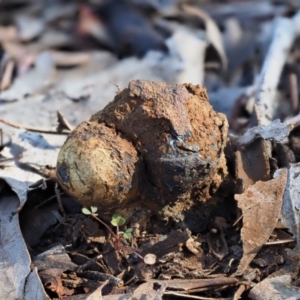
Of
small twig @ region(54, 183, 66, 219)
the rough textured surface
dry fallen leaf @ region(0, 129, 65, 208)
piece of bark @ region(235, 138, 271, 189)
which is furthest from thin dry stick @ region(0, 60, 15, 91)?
piece of bark @ region(235, 138, 271, 189)

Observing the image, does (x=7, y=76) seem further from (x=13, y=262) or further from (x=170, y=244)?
(x=170, y=244)

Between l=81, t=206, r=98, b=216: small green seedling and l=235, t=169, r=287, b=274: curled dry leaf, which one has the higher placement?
l=235, t=169, r=287, b=274: curled dry leaf

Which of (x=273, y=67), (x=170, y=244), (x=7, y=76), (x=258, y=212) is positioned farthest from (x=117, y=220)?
(x=7, y=76)

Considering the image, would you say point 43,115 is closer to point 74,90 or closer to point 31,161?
point 74,90

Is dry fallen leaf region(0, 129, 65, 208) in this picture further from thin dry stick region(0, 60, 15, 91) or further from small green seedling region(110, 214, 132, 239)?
thin dry stick region(0, 60, 15, 91)

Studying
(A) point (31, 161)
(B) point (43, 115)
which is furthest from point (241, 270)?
(B) point (43, 115)

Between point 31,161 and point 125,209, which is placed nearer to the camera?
point 125,209
